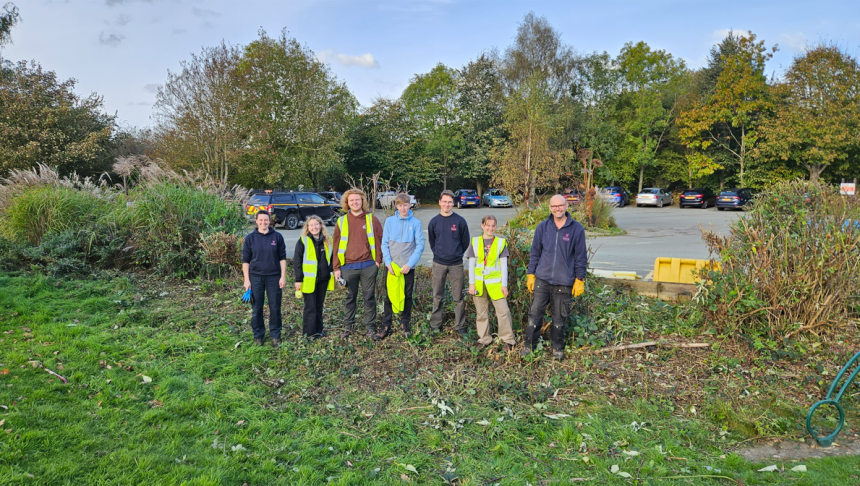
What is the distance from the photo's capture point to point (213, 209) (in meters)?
9.12

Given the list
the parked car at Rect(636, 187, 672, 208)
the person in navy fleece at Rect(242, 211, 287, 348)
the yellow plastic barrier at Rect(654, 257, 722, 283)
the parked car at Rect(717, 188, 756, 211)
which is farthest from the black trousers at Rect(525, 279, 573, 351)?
the parked car at Rect(636, 187, 672, 208)

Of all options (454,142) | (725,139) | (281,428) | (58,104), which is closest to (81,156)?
(58,104)

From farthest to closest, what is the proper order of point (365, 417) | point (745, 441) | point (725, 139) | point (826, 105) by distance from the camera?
point (725, 139) < point (826, 105) < point (365, 417) < point (745, 441)

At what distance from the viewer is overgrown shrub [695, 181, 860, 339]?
482 centimetres

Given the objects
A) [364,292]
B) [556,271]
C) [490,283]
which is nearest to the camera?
[556,271]

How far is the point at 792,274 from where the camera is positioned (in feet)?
15.8

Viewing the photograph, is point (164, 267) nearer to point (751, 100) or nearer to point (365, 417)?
point (365, 417)

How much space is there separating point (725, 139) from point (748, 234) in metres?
34.1

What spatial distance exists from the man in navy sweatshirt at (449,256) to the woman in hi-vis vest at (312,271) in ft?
4.21

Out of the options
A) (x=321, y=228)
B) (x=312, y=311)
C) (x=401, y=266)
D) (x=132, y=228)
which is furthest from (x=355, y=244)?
(x=132, y=228)

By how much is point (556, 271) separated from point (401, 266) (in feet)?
5.90

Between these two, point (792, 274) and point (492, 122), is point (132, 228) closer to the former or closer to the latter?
point (792, 274)

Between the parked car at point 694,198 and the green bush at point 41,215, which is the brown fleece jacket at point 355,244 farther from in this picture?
the parked car at point 694,198

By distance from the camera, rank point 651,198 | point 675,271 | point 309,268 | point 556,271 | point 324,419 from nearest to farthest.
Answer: point 324,419, point 556,271, point 309,268, point 675,271, point 651,198
